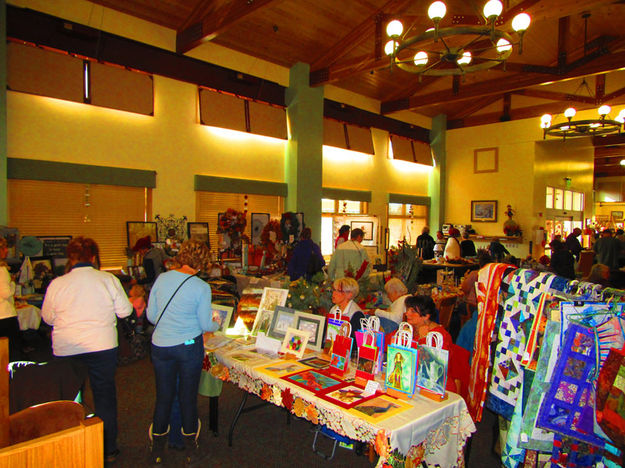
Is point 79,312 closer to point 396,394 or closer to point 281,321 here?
point 281,321

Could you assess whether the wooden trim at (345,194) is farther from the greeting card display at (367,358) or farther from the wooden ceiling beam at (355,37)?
the greeting card display at (367,358)

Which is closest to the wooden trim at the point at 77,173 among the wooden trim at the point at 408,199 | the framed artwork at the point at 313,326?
the framed artwork at the point at 313,326

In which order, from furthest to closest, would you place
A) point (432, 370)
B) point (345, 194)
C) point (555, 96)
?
1. point (555, 96)
2. point (345, 194)
3. point (432, 370)

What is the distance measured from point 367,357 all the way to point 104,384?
1704 mm

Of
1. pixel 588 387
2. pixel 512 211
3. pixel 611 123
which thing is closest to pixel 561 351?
pixel 588 387

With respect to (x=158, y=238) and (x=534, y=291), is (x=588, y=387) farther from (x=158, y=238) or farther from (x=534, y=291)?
(x=158, y=238)

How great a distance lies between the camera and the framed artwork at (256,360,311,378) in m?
2.62

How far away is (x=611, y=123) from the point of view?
7562mm

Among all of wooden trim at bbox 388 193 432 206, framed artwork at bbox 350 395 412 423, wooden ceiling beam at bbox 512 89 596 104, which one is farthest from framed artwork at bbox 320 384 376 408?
wooden ceiling beam at bbox 512 89 596 104

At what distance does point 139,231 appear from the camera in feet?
23.6

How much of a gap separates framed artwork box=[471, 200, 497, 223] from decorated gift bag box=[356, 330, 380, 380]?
37.7 feet

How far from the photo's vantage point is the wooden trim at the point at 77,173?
6.01 m

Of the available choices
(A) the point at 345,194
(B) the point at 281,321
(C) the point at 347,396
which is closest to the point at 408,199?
(A) the point at 345,194

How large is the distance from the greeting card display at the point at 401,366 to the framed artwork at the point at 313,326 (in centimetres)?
71
